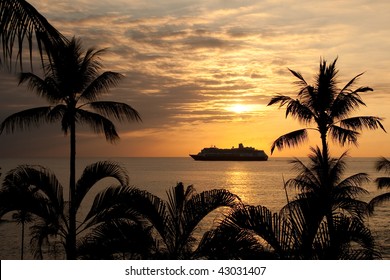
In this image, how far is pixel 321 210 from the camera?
6434mm

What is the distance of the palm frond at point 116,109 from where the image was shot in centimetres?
1088

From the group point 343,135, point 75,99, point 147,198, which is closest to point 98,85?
point 75,99

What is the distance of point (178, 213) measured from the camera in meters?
8.33

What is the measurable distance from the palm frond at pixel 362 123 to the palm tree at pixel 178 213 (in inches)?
315

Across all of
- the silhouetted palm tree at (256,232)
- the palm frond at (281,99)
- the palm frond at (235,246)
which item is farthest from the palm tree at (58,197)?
the palm frond at (281,99)

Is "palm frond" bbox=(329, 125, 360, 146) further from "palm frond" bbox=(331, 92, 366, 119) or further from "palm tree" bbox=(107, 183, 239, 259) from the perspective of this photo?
"palm tree" bbox=(107, 183, 239, 259)

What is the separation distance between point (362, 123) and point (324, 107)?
1348 mm

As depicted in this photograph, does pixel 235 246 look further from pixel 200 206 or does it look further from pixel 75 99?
pixel 75 99

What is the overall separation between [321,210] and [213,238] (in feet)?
6.33

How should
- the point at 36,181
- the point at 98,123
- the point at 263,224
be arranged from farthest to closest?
the point at 98,123, the point at 36,181, the point at 263,224

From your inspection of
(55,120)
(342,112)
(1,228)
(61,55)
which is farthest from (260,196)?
(61,55)

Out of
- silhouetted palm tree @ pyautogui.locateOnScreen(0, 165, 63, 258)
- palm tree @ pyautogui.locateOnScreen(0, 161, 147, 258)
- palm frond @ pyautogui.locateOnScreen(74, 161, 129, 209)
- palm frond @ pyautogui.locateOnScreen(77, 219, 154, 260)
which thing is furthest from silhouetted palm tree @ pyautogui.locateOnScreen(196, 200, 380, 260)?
silhouetted palm tree @ pyautogui.locateOnScreen(0, 165, 63, 258)

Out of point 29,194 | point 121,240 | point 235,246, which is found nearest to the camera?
point 235,246
